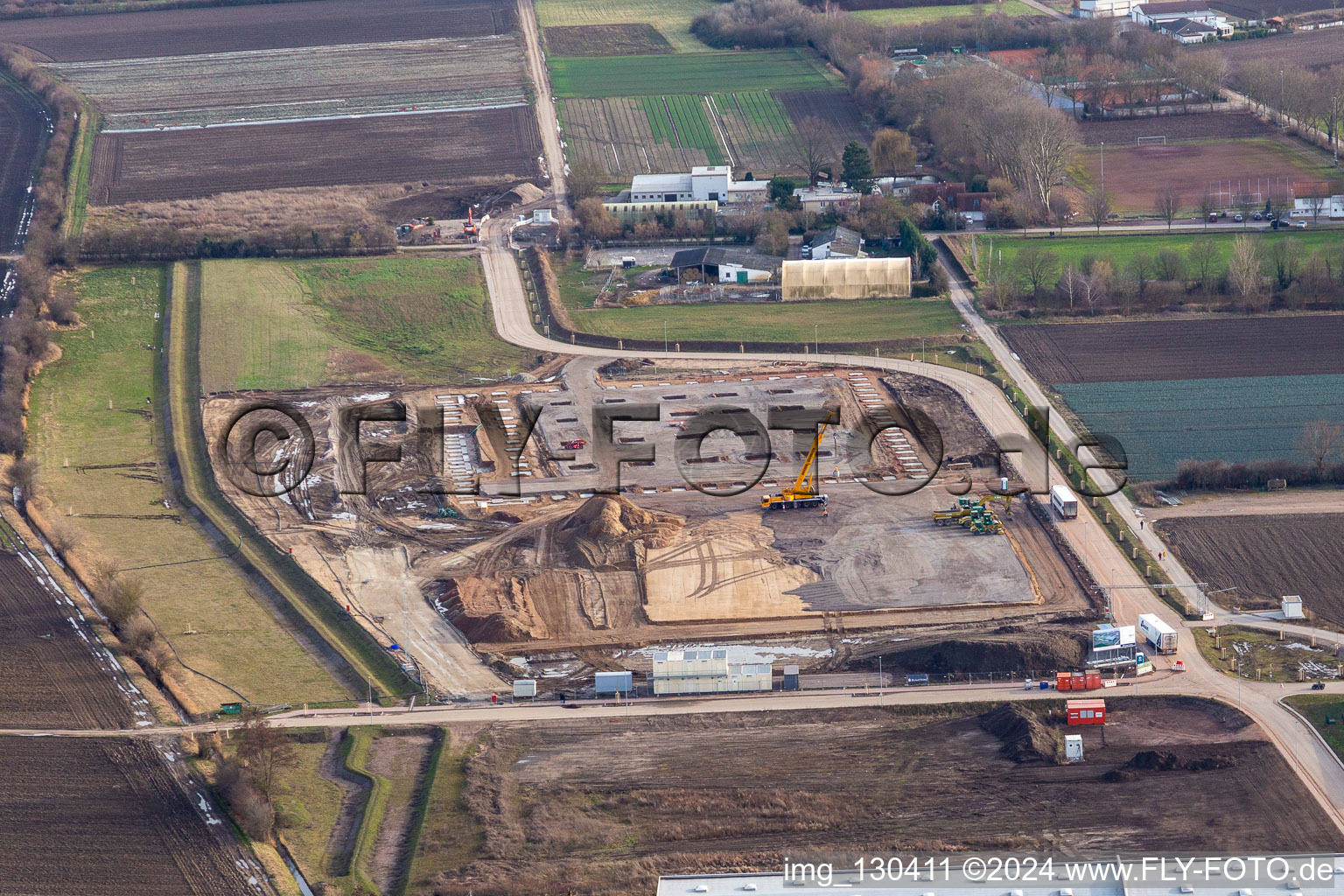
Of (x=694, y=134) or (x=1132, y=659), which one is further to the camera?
(x=694, y=134)

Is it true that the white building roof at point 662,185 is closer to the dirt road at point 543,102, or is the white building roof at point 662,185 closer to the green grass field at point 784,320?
the dirt road at point 543,102

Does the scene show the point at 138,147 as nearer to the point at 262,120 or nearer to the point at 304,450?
the point at 262,120

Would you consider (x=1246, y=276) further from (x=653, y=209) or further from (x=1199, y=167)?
(x=653, y=209)

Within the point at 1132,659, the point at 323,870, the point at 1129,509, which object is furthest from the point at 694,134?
the point at 323,870

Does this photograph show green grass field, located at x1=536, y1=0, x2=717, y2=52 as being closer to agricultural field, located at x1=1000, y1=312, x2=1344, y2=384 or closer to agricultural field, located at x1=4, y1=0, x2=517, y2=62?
agricultural field, located at x1=4, y1=0, x2=517, y2=62

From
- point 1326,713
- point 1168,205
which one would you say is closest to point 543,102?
point 1168,205

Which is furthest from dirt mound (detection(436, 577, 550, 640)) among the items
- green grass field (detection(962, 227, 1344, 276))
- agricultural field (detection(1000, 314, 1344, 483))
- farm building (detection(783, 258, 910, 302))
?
green grass field (detection(962, 227, 1344, 276))

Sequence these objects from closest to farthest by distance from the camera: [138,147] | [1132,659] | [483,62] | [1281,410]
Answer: [1132,659] < [1281,410] < [138,147] < [483,62]
